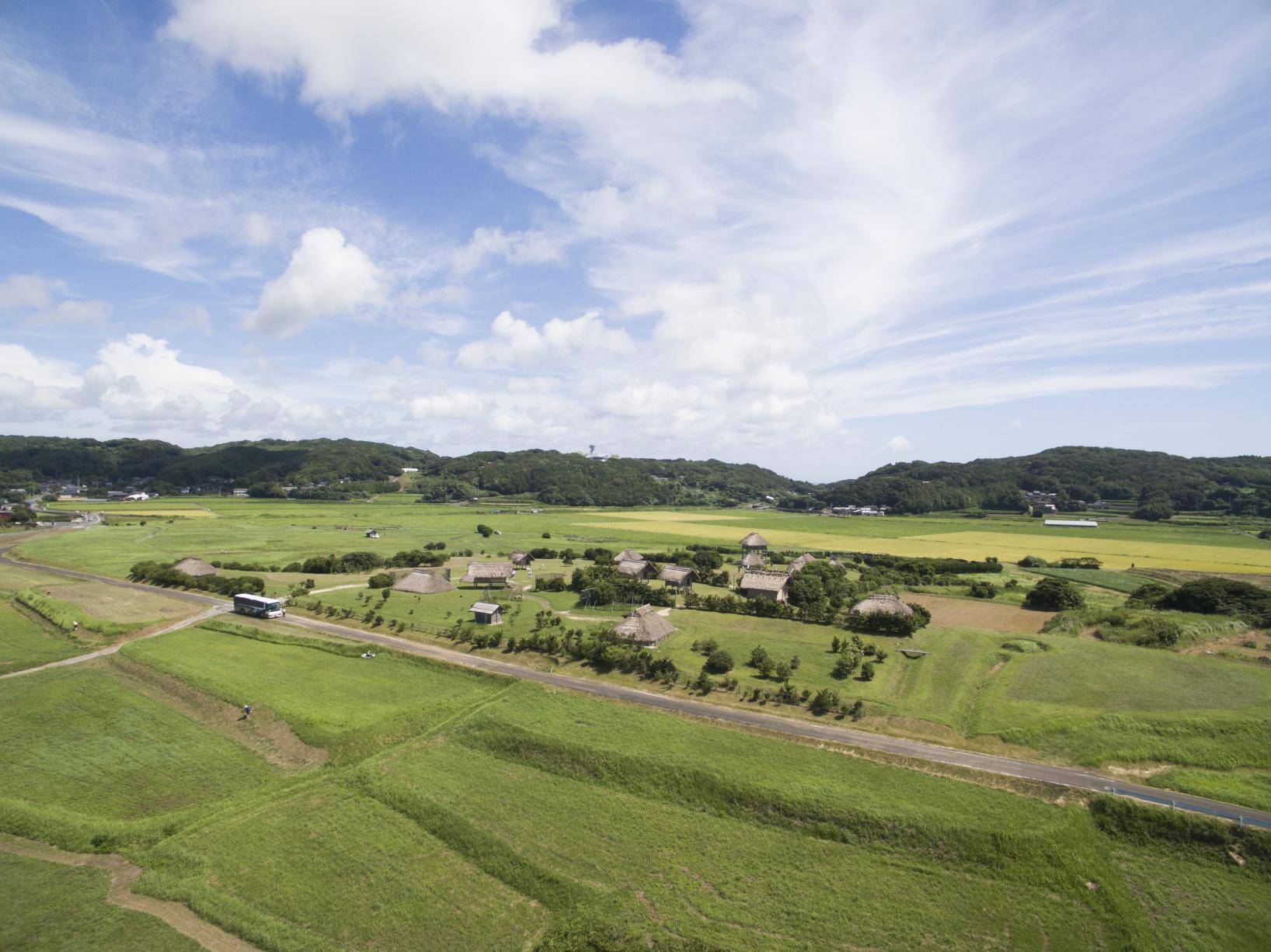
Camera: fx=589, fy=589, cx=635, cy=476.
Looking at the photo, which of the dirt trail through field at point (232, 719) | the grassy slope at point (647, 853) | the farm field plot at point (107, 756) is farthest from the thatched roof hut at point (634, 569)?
the farm field plot at point (107, 756)

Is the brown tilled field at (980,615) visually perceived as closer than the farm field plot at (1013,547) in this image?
Yes

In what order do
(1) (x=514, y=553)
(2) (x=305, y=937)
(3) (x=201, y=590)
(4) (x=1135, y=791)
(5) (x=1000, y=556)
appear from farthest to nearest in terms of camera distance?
(5) (x=1000, y=556), (1) (x=514, y=553), (3) (x=201, y=590), (4) (x=1135, y=791), (2) (x=305, y=937)

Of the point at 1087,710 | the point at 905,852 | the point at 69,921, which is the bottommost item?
the point at 69,921

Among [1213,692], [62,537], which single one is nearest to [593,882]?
[1213,692]

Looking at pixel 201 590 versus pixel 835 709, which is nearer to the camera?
pixel 835 709

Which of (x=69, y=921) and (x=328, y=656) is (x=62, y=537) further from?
(x=69, y=921)

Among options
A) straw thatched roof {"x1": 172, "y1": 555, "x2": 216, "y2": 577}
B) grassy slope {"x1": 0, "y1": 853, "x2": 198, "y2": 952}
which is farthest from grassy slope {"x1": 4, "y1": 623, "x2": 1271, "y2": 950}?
straw thatched roof {"x1": 172, "y1": 555, "x2": 216, "y2": 577}

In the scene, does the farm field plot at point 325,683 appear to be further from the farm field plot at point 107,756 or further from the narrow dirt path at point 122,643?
the farm field plot at point 107,756
